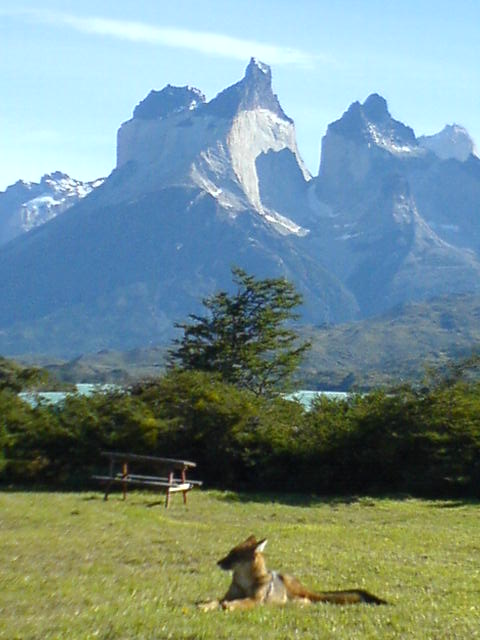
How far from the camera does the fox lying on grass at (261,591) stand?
893cm

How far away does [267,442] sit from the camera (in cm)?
2745

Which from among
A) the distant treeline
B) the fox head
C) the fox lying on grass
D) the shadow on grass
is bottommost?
the fox lying on grass

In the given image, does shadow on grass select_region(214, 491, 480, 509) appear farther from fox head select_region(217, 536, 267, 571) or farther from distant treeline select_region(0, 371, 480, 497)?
fox head select_region(217, 536, 267, 571)

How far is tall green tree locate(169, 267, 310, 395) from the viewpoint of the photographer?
148ft

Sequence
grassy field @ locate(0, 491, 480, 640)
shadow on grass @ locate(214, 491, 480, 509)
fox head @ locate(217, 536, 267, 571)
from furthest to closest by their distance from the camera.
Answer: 1. shadow on grass @ locate(214, 491, 480, 509)
2. fox head @ locate(217, 536, 267, 571)
3. grassy field @ locate(0, 491, 480, 640)

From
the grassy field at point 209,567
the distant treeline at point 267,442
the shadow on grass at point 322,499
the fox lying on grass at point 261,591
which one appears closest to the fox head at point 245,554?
the fox lying on grass at point 261,591

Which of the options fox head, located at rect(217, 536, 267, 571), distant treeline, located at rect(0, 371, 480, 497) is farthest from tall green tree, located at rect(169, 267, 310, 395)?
fox head, located at rect(217, 536, 267, 571)

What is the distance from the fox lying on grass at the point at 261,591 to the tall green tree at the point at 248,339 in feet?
110

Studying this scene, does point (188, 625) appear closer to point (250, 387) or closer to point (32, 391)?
point (32, 391)

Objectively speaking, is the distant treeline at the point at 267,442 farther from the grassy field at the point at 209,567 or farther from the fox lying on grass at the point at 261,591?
the fox lying on grass at the point at 261,591

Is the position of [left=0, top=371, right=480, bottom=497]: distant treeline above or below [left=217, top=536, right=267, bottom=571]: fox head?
above

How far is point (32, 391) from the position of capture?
37.1 m

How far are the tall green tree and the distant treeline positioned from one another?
14.5 m

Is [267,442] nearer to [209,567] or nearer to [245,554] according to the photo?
[209,567]
